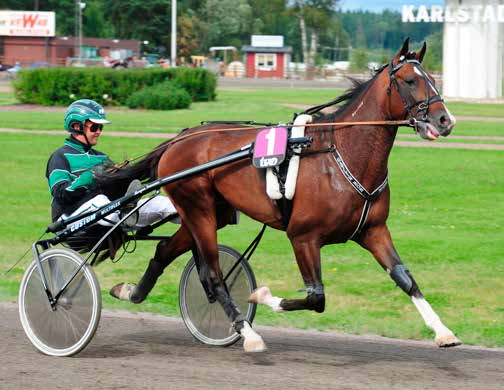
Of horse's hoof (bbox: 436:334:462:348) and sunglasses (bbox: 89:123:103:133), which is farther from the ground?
sunglasses (bbox: 89:123:103:133)

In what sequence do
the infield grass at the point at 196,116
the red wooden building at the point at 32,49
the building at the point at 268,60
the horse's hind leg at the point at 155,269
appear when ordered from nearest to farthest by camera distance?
1. the horse's hind leg at the point at 155,269
2. the infield grass at the point at 196,116
3. the red wooden building at the point at 32,49
4. the building at the point at 268,60

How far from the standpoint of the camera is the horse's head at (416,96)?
514cm

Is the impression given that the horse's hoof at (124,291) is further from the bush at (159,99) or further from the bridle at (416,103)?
the bush at (159,99)

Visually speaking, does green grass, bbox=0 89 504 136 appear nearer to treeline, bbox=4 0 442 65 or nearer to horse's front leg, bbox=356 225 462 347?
horse's front leg, bbox=356 225 462 347

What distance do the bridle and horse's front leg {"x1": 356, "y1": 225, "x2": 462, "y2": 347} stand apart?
684 millimetres

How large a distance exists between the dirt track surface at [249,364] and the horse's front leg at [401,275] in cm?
26

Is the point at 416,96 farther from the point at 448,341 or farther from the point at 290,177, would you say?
the point at 448,341

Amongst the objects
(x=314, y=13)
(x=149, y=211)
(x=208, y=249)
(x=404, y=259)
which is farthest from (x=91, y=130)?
(x=314, y=13)

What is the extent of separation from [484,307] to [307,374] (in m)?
2.56

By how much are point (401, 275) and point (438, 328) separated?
0.36 meters

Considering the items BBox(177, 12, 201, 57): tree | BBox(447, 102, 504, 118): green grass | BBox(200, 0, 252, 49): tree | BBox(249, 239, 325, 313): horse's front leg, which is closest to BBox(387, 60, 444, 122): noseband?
BBox(249, 239, 325, 313): horse's front leg

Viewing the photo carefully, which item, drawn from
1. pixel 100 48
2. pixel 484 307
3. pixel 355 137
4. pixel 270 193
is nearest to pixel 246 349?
pixel 270 193

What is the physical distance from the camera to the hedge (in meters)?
31.5

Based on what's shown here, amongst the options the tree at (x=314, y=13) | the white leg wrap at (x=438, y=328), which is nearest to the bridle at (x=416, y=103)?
the white leg wrap at (x=438, y=328)
